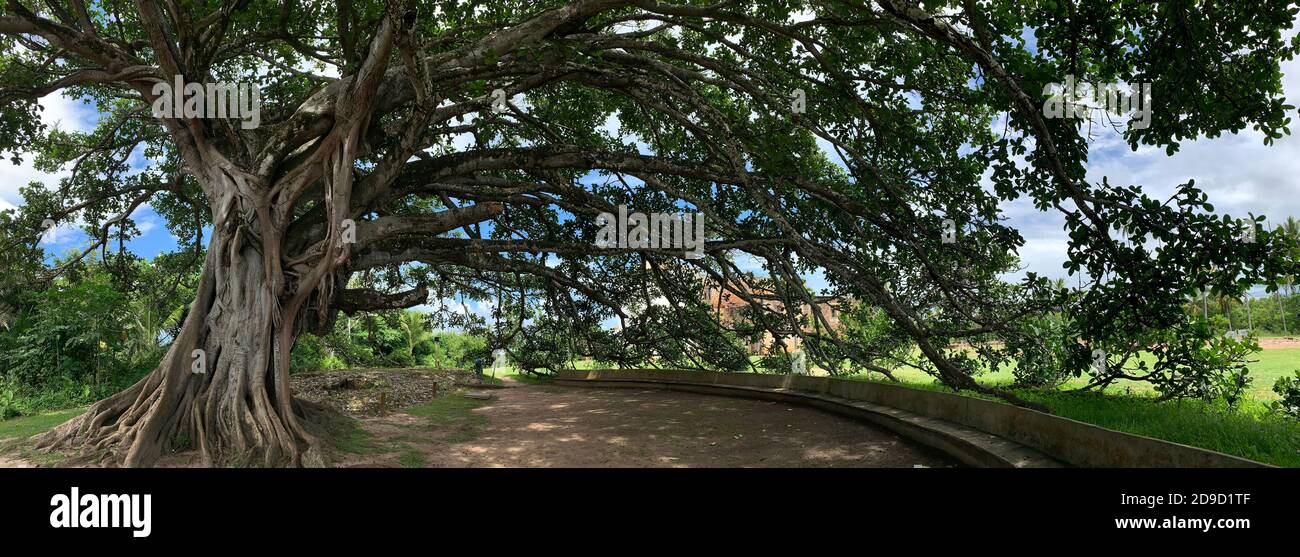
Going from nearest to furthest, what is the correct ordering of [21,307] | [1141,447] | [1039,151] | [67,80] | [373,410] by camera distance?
1. [1141,447]
2. [1039,151]
3. [67,80]
4. [373,410]
5. [21,307]

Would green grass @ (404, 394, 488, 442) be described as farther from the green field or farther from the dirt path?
the green field

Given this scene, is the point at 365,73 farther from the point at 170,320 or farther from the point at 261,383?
the point at 170,320

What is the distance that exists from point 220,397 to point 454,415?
4230 mm

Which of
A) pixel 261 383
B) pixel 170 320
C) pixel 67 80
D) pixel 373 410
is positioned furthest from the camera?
pixel 170 320

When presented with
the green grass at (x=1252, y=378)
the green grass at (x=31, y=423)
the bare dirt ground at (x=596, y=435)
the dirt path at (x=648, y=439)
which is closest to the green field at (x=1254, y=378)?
the green grass at (x=1252, y=378)

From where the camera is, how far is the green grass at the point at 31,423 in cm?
931

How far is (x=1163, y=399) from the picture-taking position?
7227mm

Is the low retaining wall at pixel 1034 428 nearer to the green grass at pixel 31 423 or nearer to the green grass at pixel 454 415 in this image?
the green grass at pixel 454 415

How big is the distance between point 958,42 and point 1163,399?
4592 millimetres

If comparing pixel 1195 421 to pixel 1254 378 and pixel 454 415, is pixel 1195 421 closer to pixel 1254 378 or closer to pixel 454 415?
pixel 1254 378

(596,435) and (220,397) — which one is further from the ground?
(220,397)

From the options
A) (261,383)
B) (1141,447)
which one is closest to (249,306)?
(261,383)

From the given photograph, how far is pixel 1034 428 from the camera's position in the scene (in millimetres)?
5805

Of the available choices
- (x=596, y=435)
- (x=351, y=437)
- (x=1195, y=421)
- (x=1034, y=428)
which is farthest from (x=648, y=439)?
(x=1195, y=421)
